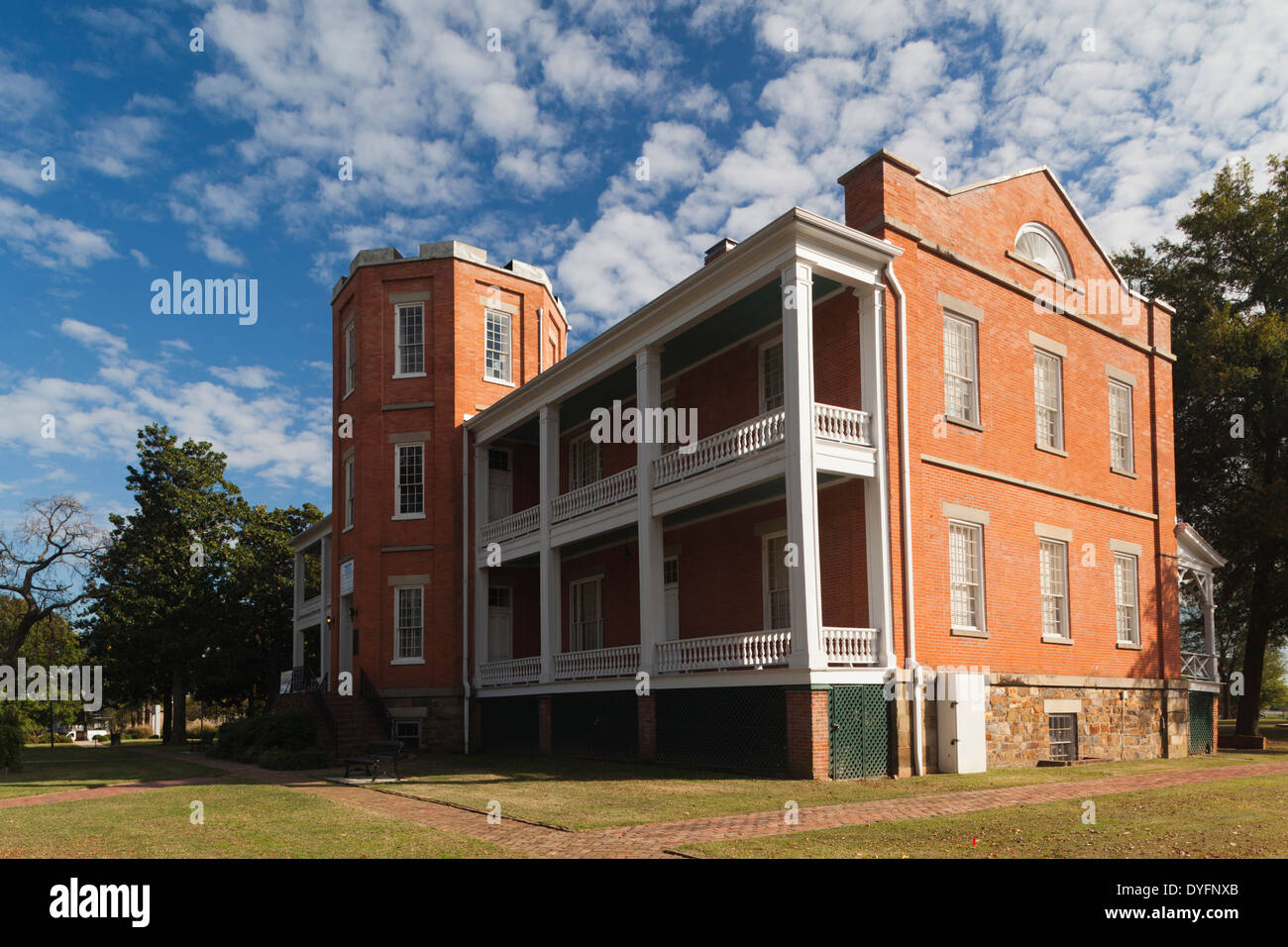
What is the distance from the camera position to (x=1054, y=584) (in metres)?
21.2

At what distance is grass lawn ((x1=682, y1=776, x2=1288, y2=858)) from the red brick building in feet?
14.8

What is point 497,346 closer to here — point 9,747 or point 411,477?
point 411,477

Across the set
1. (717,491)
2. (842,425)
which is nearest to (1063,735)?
(842,425)

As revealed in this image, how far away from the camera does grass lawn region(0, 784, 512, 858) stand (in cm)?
970

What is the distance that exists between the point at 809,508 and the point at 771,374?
17.7 feet

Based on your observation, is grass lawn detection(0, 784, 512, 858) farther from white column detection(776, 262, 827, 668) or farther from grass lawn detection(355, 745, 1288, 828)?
white column detection(776, 262, 827, 668)

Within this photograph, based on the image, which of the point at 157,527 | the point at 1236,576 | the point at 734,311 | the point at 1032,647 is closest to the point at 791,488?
the point at 734,311

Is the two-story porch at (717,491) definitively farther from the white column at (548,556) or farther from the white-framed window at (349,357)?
the white-framed window at (349,357)

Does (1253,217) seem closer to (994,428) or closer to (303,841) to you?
(994,428)

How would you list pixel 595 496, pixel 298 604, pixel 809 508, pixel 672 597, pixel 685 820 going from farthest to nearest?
pixel 298 604 < pixel 672 597 < pixel 595 496 < pixel 809 508 < pixel 685 820

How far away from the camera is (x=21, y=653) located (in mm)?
56094

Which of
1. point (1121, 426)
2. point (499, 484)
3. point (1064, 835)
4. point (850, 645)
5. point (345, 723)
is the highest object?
point (1121, 426)

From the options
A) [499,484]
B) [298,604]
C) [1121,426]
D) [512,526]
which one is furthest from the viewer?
[298,604]

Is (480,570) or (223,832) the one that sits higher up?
(480,570)
